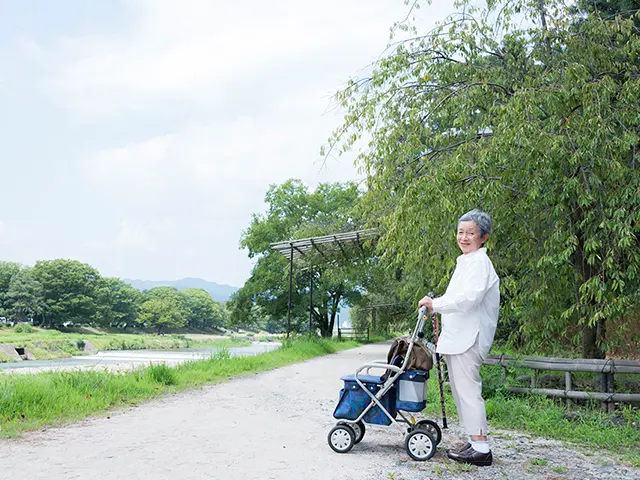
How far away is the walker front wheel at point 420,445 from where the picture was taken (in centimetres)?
437

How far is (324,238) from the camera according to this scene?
631 inches

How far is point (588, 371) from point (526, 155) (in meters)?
2.47

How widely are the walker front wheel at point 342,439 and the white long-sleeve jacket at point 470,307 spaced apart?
1.04 metres

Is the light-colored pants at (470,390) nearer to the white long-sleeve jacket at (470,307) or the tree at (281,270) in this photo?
the white long-sleeve jacket at (470,307)

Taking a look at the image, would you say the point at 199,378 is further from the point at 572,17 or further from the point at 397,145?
the point at 572,17

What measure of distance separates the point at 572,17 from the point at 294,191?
28.8 meters

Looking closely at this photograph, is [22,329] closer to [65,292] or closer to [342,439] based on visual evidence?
[65,292]

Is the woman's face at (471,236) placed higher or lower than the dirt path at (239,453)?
higher

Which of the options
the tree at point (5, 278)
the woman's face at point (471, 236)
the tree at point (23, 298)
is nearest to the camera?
the woman's face at point (471, 236)

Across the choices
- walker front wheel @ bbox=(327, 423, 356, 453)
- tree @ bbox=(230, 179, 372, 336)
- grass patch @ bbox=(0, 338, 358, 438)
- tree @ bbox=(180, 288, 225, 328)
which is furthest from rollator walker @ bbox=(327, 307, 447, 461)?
tree @ bbox=(180, 288, 225, 328)

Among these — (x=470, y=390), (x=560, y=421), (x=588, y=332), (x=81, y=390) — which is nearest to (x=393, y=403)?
(x=470, y=390)

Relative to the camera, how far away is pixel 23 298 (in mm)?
75375

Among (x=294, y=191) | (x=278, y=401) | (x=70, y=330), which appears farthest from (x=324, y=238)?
(x=70, y=330)

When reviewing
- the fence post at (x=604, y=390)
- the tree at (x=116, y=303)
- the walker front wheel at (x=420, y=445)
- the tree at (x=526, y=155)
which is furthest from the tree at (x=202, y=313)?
the walker front wheel at (x=420, y=445)
